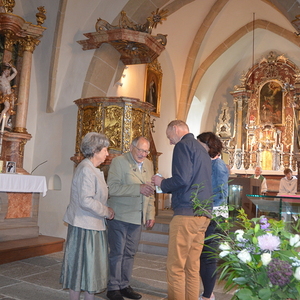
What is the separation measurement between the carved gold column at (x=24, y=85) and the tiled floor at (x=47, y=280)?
106 inches

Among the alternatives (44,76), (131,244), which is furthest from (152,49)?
(131,244)

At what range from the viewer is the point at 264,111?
1580 cm

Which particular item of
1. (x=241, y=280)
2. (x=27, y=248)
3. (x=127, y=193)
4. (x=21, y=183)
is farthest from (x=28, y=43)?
(x=241, y=280)

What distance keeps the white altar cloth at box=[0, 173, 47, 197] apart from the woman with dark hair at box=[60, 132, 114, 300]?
10.1ft

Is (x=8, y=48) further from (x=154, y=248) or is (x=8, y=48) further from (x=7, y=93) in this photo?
(x=154, y=248)

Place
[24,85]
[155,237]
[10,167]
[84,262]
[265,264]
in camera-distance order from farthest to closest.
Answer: [24,85] → [155,237] → [10,167] → [84,262] → [265,264]

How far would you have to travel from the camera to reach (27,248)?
18.8 ft

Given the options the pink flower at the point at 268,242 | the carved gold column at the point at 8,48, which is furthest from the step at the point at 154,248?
the pink flower at the point at 268,242

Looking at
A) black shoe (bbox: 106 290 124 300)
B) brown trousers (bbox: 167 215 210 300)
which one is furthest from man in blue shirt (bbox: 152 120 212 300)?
black shoe (bbox: 106 290 124 300)

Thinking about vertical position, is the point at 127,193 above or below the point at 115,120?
below

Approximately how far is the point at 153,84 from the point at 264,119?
6912mm

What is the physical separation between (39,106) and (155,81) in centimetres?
381

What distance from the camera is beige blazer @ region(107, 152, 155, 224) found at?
12.3 feet

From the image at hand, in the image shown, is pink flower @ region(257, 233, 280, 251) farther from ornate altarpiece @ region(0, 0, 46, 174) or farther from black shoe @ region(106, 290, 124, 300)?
ornate altarpiece @ region(0, 0, 46, 174)
